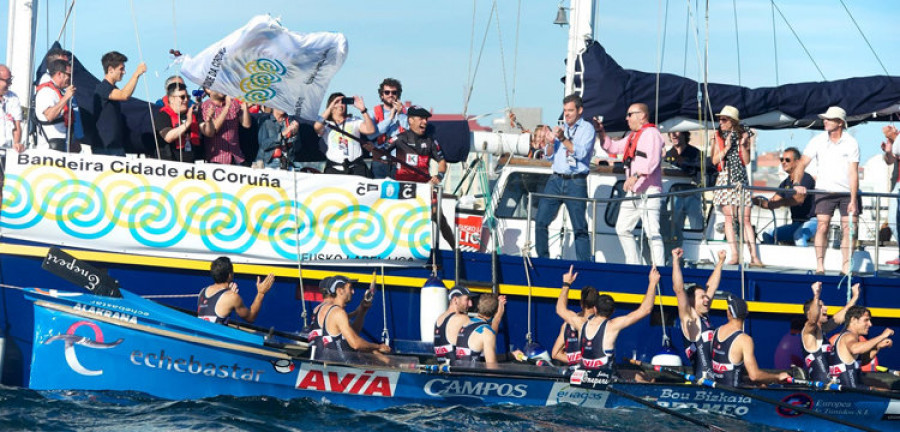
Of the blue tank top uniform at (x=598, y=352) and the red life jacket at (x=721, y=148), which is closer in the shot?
the blue tank top uniform at (x=598, y=352)

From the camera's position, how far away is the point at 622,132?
16.3 metres

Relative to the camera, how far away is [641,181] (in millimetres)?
14781

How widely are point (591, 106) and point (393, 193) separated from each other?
3.34 metres

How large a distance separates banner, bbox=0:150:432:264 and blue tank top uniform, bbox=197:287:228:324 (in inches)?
23.8

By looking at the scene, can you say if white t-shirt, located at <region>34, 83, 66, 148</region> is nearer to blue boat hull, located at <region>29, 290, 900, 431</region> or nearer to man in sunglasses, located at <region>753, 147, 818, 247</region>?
blue boat hull, located at <region>29, 290, 900, 431</region>

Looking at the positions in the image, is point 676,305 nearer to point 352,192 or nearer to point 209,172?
point 352,192

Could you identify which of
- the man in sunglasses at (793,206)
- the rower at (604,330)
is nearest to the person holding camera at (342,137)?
the rower at (604,330)

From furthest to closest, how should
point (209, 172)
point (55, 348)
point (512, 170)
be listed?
point (512, 170) < point (209, 172) < point (55, 348)

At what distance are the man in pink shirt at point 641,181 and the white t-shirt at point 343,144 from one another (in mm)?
3163

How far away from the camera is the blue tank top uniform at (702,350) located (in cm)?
1364

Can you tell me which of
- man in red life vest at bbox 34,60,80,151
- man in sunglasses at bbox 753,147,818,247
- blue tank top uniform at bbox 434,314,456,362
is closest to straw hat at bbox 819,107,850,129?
man in sunglasses at bbox 753,147,818,247

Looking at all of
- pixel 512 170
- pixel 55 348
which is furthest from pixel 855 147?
pixel 55 348

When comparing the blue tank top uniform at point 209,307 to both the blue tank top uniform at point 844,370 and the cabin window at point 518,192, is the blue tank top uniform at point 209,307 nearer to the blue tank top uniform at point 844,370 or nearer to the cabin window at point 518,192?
the cabin window at point 518,192

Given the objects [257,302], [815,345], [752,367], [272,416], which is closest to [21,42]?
[257,302]
